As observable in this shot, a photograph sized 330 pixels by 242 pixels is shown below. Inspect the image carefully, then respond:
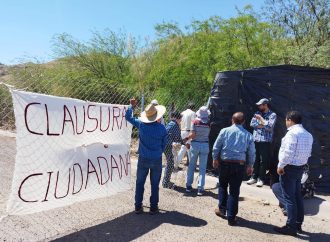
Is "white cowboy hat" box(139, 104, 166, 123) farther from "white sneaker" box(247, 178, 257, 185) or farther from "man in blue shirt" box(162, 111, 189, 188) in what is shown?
"white sneaker" box(247, 178, 257, 185)

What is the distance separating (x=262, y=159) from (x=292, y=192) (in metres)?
2.26

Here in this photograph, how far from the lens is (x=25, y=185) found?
482 centimetres

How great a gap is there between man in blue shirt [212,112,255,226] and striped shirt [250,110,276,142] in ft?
6.30

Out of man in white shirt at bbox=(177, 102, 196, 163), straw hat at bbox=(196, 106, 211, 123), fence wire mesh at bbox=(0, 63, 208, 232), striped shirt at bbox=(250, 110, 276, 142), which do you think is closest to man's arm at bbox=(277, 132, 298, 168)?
striped shirt at bbox=(250, 110, 276, 142)

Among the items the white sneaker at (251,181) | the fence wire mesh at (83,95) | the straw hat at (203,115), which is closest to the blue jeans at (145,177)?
the straw hat at (203,115)

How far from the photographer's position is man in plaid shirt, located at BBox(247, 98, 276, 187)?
8289mm

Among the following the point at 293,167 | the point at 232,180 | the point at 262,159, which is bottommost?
the point at 232,180

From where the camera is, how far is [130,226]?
5.89 meters

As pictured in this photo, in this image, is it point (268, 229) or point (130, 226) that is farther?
point (268, 229)

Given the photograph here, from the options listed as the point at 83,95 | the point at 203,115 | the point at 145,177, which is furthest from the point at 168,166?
the point at 83,95

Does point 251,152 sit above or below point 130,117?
below

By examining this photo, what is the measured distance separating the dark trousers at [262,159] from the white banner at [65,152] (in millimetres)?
2978

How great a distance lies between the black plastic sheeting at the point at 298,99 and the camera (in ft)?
28.5

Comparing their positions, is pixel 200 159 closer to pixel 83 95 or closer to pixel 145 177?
pixel 145 177
